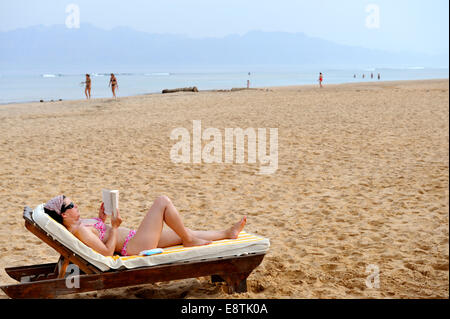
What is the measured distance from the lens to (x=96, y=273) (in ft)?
11.7

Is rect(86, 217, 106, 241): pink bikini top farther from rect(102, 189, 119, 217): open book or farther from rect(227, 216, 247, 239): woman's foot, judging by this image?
rect(227, 216, 247, 239): woman's foot

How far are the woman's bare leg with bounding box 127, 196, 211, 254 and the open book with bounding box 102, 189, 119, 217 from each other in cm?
42

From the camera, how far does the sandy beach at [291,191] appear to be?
14.6ft

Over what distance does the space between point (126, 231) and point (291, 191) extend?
412 centimetres

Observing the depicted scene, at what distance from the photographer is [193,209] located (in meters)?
6.80

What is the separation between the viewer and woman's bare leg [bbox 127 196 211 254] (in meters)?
3.85

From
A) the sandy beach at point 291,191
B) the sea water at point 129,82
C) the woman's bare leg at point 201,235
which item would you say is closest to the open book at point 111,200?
the woman's bare leg at point 201,235

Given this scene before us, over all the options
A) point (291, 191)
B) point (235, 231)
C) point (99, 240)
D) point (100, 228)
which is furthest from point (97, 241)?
point (291, 191)

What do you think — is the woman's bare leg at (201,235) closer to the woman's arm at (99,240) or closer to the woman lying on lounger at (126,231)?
the woman lying on lounger at (126,231)

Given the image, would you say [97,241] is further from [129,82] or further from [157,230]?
[129,82]

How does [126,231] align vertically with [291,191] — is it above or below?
above

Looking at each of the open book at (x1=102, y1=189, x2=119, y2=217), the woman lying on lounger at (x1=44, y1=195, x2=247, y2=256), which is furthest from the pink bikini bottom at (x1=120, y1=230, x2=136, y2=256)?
the open book at (x1=102, y1=189, x2=119, y2=217)
